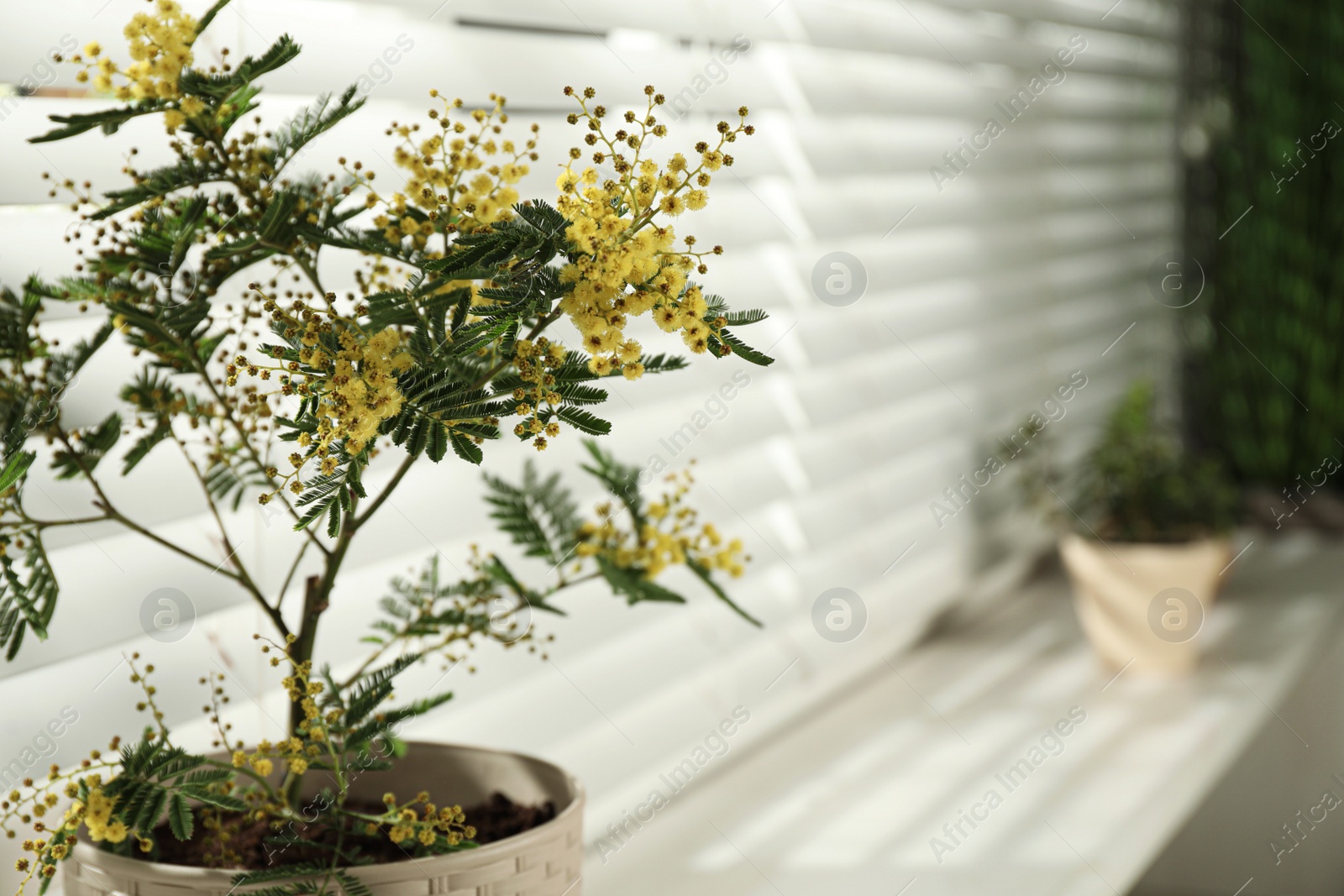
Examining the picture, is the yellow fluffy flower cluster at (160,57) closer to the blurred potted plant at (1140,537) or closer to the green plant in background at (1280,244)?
the blurred potted plant at (1140,537)

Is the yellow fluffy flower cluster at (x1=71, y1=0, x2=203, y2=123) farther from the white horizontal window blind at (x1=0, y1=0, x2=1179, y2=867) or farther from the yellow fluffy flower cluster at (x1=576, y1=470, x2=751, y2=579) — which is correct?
the yellow fluffy flower cluster at (x1=576, y1=470, x2=751, y2=579)

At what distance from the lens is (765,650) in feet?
4.85

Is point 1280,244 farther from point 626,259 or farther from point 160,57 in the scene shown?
point 160,57

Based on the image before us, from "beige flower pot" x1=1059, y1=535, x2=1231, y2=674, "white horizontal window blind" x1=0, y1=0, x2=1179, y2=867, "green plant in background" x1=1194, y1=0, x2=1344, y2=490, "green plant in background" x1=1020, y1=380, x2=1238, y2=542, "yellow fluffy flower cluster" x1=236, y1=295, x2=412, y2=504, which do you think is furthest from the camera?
"green plant in background" x1=1194, y1=0, x2=1344, y2=490

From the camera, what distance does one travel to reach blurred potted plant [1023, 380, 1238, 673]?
1708 mm

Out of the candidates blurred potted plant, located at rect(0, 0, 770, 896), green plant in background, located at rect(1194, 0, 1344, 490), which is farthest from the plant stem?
green plant in background, located at rect(1194, 0, 1344, 490)

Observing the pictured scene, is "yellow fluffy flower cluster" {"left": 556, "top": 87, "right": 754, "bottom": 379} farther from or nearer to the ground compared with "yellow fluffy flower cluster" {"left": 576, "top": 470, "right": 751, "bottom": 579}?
farther from the ground

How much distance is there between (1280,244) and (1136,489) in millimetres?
852

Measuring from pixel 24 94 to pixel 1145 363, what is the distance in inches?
85.6

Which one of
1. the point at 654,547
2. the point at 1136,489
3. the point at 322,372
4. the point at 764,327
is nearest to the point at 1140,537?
the point at 1136,489

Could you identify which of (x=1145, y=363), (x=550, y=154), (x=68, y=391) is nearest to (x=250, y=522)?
(x=68, y=391)

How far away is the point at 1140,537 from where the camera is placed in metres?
1.83

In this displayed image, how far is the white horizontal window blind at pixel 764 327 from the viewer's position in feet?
2.79

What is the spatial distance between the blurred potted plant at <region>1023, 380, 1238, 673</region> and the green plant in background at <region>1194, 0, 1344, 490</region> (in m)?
0.53
